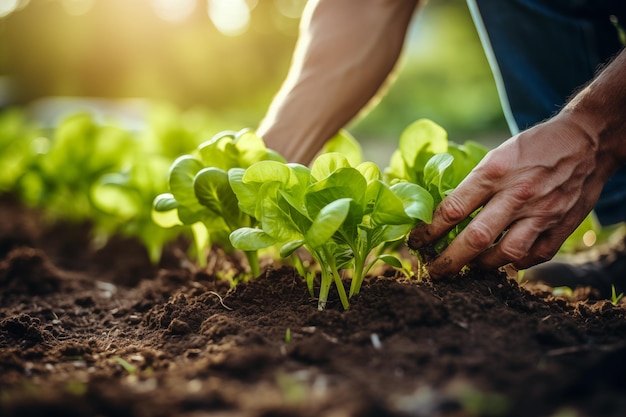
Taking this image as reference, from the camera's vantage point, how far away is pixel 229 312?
1.55 meters

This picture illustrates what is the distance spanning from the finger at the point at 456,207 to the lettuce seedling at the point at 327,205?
0.24ft

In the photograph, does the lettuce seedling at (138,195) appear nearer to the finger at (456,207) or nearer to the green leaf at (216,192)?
the green leaf at (216,192)

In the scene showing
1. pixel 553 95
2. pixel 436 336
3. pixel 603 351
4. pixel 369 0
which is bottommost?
pixel 603 351

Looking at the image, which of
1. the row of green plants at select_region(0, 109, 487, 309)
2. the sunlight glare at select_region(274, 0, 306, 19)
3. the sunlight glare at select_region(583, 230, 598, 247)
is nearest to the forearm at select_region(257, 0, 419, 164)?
the row of green plants at select_region(0, 109, 487, 309)

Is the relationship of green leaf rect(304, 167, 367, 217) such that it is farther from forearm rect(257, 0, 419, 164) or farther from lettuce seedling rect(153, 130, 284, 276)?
forearm rect(257, 0, 419, 164)

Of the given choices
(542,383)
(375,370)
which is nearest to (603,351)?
(542,383)

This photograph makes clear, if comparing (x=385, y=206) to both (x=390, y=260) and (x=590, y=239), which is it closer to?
(x=390, y=260)

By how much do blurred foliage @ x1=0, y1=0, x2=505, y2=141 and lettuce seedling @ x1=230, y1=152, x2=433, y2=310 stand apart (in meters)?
10.6

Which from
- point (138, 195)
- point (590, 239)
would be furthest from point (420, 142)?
point (590, 239)

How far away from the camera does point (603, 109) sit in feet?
4.89

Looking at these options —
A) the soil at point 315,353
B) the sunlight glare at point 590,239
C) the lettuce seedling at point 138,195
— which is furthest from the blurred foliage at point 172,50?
the soil at point 315,353

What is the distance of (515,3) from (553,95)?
1.39 feet

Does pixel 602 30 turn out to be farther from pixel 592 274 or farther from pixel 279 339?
pixel 279 339

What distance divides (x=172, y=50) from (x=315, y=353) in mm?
14310
